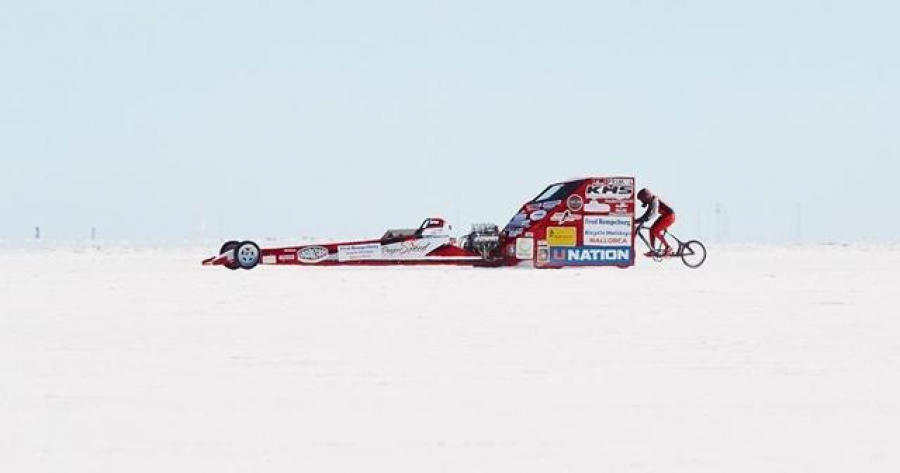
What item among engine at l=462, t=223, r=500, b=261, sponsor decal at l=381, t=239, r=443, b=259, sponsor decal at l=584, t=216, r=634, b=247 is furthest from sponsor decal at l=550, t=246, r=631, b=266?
sponsor decal at l=381, t=239, r=443, b=259

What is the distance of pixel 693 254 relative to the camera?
20391 millimetres

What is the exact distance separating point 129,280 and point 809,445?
1256cm

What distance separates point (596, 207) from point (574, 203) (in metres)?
0.49

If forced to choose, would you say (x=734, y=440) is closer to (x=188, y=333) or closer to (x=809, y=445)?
(x=809, y=445)

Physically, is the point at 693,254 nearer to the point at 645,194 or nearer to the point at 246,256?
the point at 645,194

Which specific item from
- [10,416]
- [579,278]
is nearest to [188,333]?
[10,416]

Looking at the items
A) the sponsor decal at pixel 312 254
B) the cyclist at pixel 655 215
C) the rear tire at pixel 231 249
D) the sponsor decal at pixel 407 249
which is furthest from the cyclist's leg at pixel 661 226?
the rear tire at pixel 231 249

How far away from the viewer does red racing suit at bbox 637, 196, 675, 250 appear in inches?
768

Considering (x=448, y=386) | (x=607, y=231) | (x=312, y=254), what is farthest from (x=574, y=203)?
(x=448, y=386)

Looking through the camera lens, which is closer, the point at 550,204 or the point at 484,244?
the point at 550,204

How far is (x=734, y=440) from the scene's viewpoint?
13.1ft

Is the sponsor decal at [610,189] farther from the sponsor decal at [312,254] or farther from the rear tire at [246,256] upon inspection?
the rear tire at [246,256]

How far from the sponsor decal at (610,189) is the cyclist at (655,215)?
22.1 inches

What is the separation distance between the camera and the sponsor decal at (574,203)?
18766mm
